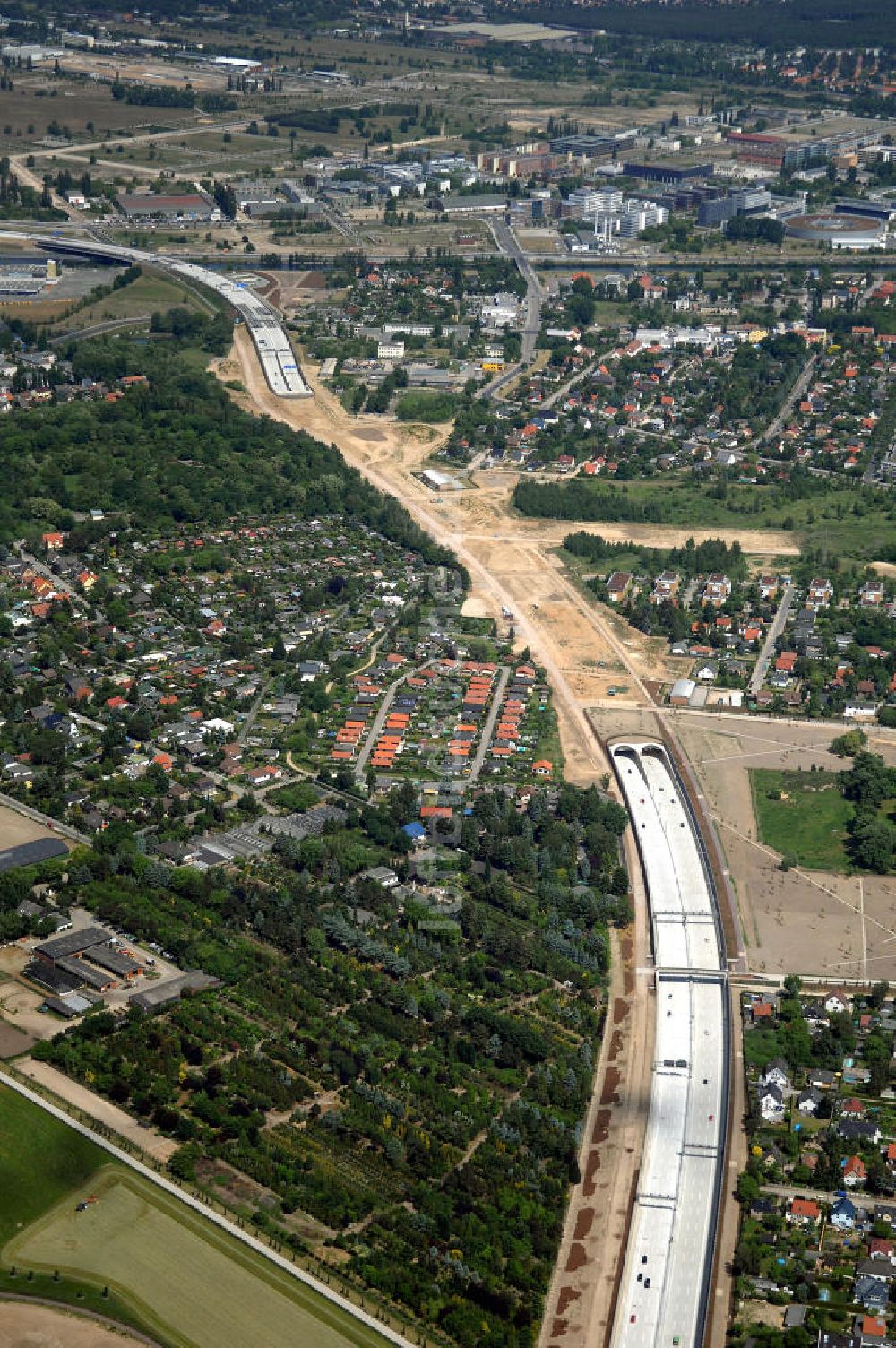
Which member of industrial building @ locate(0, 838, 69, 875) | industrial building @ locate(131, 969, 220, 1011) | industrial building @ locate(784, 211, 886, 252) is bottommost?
industrial building @ locate(131, 969, 220, 1011)

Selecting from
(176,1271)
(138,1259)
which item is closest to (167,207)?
(138,1259)

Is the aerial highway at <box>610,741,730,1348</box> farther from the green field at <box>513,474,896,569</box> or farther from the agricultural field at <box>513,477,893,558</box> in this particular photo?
the agricultural field at <box>513,477,893,558</box>

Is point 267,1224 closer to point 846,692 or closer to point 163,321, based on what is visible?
point 846,692

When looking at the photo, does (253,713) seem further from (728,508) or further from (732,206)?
(732,206)

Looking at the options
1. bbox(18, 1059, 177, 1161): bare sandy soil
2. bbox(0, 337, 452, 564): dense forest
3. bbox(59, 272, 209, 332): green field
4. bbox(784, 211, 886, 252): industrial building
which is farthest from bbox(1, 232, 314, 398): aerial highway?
bbox(18, 1059, 177, 1161): bare sandy soil

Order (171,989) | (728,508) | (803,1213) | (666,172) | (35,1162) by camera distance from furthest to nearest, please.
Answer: (666,172)
(728,508)
(171,989)
(35,1162)
(803,1213)
